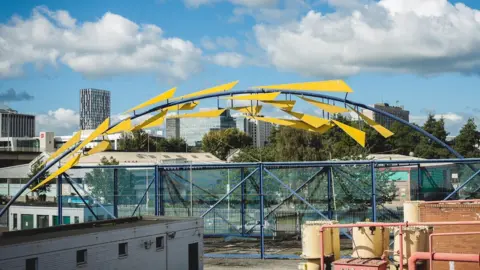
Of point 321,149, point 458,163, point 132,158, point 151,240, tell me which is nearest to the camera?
point 151,240

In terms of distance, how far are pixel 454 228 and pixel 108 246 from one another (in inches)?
475

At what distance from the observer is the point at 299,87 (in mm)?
29156

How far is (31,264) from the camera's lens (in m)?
18.4

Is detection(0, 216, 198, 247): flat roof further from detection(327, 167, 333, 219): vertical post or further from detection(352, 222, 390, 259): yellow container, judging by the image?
detection(327, 167, 333, 219): vertical post

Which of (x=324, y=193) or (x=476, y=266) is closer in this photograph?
(x=476, y=266)

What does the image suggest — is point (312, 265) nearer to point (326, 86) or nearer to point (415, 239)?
point (415, 239)

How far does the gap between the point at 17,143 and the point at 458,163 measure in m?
162

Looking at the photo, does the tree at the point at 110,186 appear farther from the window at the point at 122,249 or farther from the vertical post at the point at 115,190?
the window at the point at 122,249

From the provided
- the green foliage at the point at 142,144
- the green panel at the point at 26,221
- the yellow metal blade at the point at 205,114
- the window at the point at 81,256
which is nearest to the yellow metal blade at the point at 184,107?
the yellow metal blade at the point at 205,114

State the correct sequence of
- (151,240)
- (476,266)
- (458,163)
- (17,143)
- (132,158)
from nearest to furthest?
(476,266) < (151,240) < (458,163) < (132,158) < (17,143)

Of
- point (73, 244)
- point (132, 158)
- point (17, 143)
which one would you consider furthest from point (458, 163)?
point (17, 143)

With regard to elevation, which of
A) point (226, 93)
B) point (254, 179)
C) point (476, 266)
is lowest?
point (476, 266)

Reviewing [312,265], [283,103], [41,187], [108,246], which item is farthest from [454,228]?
[41,187]

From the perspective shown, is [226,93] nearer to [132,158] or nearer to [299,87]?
[299,87]
